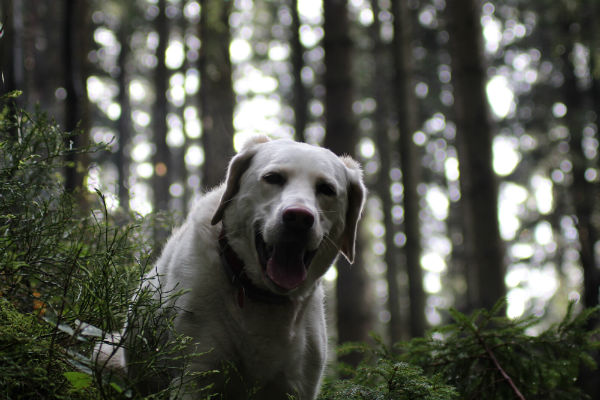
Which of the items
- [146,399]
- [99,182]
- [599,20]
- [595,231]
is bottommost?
[595,231]

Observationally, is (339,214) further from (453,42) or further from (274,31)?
(274,31)

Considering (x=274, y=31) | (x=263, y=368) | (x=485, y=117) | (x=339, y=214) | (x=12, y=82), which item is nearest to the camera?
(x=263, y=368)

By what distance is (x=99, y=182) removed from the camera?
144 inches

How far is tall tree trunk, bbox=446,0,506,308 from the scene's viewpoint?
7.75 m

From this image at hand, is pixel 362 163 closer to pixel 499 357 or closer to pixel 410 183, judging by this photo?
pixel 410 183

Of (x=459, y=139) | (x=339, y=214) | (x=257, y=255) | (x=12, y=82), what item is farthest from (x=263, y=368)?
(x=459, y=139)

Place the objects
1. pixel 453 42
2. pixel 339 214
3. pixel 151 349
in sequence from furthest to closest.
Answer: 1. pixel 453 42
2. pixel 339 214
3. pixel 151 349

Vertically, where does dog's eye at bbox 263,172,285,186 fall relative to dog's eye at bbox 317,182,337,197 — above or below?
above

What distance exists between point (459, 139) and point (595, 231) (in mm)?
7762

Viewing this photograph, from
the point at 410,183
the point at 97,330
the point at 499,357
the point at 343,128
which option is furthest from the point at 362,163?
the point at 97,330

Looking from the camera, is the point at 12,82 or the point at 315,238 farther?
the point at 12,82

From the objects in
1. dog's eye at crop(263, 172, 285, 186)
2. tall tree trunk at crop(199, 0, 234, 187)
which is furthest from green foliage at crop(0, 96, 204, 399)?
tall tree trunk at crop(199, 0, 234, 187)

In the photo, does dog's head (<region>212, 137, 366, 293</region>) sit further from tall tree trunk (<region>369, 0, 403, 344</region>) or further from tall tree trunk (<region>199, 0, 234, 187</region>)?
tall tree trunk (<region>369, 0, 403, 344</region>)

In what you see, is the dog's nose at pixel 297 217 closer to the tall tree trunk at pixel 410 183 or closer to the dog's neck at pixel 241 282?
the dog's neck at pixel 241 282
